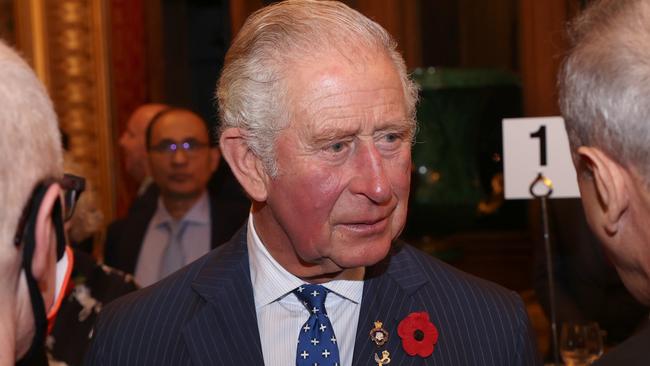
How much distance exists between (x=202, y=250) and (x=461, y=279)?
103 inches

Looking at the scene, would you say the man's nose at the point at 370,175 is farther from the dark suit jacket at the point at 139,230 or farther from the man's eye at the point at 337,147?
the dark suit jacket at the point at 139,230

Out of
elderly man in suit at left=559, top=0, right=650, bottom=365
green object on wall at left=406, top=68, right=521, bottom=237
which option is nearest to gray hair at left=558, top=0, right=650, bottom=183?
elderly man in suit at left=559, top=0, right=650, bottom=365

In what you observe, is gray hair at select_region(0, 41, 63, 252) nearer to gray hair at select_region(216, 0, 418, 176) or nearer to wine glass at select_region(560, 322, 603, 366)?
gray hair at select_region(216, 0, 418, 176)

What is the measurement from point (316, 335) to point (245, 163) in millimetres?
419

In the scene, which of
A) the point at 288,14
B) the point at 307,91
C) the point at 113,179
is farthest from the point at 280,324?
the point at 113,179

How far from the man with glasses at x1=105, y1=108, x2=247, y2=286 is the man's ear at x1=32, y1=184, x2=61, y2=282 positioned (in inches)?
125

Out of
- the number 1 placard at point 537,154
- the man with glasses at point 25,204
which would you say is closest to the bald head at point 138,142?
the number 1 placard at point 537,154

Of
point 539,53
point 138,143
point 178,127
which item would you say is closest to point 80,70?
point 138,143

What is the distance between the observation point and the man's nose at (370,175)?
2107 mm

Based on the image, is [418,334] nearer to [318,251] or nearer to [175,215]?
[318,251]

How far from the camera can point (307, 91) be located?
2.15m

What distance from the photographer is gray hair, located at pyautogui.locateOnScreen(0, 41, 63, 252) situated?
59.2 inches

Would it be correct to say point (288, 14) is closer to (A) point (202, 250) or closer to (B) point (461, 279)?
(B) point (461, 279)

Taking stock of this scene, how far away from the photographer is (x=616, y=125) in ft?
5.10
